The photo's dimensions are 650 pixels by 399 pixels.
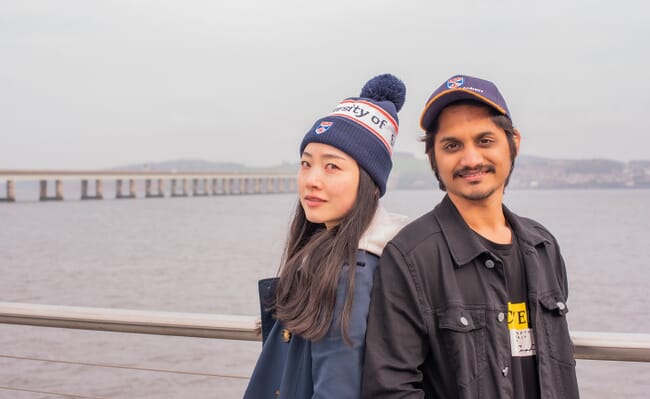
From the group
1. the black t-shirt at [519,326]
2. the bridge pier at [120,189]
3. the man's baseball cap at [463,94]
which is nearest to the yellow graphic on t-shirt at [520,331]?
the black t-shirt at [519,326]

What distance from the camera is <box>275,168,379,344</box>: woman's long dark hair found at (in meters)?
1.77

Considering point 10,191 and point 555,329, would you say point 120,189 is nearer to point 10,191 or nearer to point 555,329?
point 10,191

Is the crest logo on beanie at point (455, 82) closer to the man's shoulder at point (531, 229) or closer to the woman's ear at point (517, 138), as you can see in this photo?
the woman's ear at point (517, 138)

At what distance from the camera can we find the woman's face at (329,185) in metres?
1.98

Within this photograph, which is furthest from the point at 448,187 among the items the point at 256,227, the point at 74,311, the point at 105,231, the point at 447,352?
the point at 256,227

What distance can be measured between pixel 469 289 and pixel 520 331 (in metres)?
0.19

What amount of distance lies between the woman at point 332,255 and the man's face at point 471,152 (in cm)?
21

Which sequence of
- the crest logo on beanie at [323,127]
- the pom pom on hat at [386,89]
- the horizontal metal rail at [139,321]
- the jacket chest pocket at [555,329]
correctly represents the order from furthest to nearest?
the horizontal metal rail at [139,321]
the pom pom on hat at [386,89]
the crest logo on beanie at [323,127]
the jacket chest pocket at [555,329]

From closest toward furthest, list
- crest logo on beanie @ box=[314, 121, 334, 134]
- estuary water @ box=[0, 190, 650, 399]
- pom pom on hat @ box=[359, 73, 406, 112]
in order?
1. crest logo on beanie @ box=[314, 121, 334, 134]
2. pom pom on hat @ box=[359, 73, 406, 112]
3. estuary water @ box=[0, 190, 650, 399]

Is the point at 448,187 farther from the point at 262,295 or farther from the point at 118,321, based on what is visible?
the point at 118,321

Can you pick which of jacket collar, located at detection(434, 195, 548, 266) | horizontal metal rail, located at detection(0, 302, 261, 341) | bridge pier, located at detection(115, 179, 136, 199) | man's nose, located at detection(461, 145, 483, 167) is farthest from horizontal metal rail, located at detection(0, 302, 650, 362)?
bridge pier, located at detection(115, 179, 136, 199)

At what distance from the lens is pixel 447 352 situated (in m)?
1.74

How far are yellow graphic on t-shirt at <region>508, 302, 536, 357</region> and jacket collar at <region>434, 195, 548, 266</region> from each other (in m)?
0.18

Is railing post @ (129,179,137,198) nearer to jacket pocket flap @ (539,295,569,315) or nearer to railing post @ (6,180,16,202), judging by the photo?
railing post @ (6,180,16,202)
